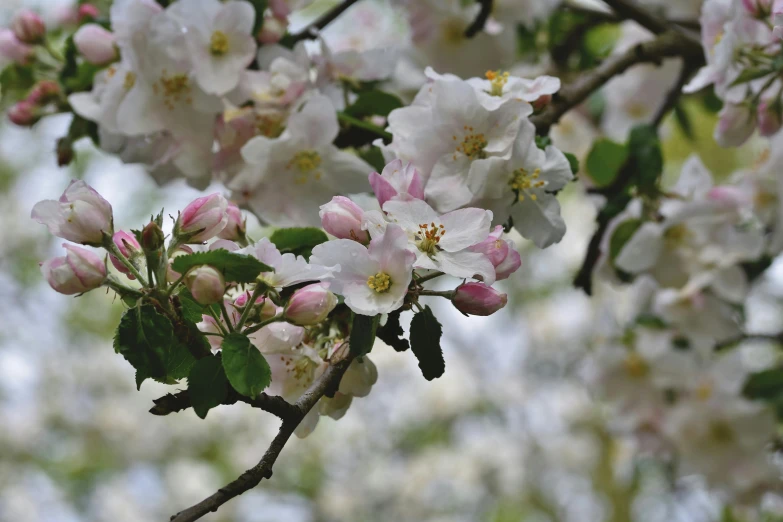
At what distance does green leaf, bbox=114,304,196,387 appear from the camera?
669 millimetres

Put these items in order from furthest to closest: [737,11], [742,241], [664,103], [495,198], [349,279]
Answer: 1. [664,103]
2. [742,241]
3. [737,11]
4. [495,198]
5. [349,279]

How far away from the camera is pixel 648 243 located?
1369 millimetres

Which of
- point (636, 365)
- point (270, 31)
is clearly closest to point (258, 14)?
point (270, 31)

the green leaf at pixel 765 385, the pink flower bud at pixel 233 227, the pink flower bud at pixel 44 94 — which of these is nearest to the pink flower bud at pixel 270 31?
the pink flower bud at pixel 44 94

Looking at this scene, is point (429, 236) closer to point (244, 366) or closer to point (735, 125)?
point (244, 366)

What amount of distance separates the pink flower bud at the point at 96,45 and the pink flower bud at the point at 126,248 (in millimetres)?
643

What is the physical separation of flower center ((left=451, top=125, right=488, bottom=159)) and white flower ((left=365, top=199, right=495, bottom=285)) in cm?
16

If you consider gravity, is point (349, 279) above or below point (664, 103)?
above

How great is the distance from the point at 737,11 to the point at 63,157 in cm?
111

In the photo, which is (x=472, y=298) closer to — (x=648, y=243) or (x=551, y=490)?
(x=648, y=243)

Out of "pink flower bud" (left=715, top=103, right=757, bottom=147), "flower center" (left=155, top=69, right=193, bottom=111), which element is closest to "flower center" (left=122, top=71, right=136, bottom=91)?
"flower center" (left=155, top=69, right=193, bottom=111)

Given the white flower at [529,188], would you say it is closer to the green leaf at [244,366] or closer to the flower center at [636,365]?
the green leaf at [244,366]

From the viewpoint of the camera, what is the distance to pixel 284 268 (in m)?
0.71

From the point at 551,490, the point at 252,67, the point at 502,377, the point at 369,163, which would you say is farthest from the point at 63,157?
the point at 551,490
